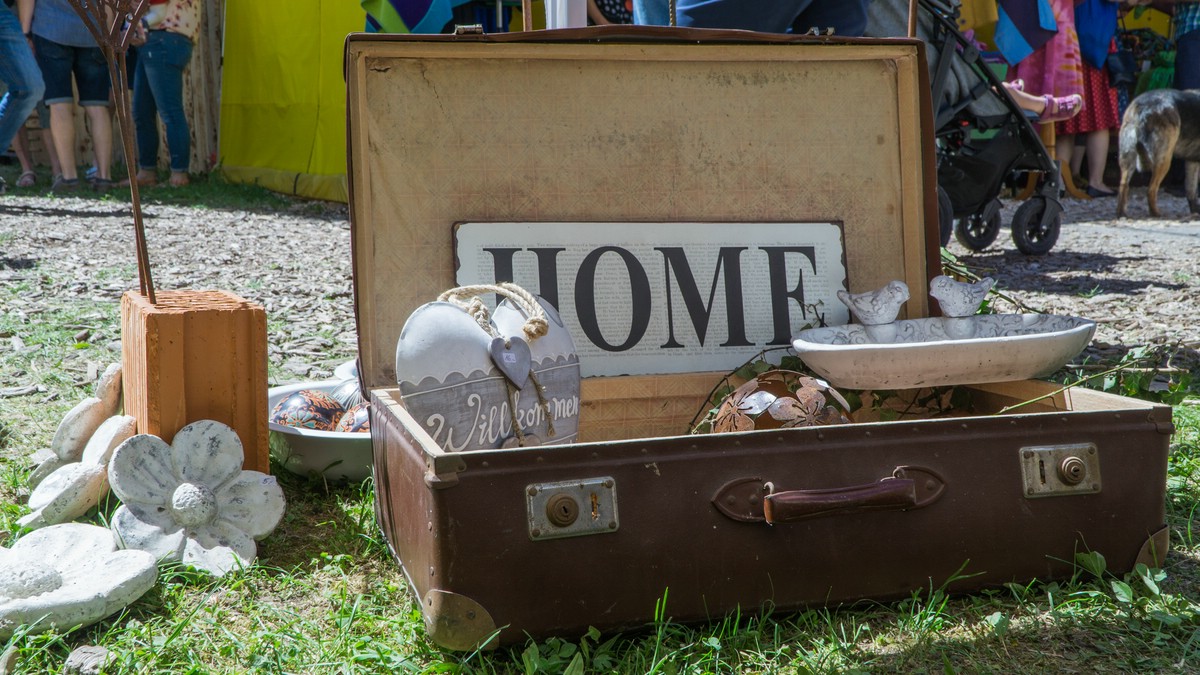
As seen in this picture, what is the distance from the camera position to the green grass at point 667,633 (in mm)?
1367

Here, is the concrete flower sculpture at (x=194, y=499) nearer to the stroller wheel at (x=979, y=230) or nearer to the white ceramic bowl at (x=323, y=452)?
the white ceramic bowl at (x=323, y=452)

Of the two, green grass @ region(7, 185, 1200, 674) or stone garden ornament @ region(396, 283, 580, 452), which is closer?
green grass @ region(7, 185, 1200, 674)

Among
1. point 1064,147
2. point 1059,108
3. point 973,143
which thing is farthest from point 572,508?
point 1064,147

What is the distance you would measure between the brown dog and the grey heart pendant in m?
7.65

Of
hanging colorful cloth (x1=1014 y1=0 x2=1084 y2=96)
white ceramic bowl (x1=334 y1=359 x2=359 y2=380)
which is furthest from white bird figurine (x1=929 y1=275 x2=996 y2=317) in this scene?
hanging colorful cloth (x1=1014 y1=0 x2=1084 y2=96)

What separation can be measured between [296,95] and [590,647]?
696 centimetres

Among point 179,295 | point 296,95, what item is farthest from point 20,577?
point 296,95

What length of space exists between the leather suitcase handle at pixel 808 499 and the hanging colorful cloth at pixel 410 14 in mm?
5092

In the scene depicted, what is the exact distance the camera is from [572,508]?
1.33 metres

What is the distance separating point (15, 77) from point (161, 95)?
1.30m

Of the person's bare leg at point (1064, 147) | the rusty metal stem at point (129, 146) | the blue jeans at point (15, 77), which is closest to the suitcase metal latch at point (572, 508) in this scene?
the rusty metal stem at point (129, 146)

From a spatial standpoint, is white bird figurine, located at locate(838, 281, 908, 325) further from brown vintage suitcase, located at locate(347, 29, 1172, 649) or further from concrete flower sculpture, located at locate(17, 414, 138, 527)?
concrete flower sculpture, located at locate(17, 414, 138, 527)

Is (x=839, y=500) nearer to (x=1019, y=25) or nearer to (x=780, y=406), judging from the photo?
(x=780, y=406)

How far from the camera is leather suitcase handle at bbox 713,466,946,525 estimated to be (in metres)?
1.39
